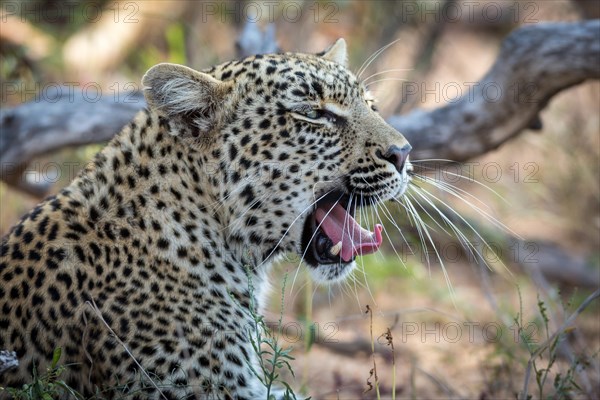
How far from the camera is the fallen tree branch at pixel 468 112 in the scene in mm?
7141

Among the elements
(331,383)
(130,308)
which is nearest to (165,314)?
(130,308)

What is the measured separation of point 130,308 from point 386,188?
5.25 ft

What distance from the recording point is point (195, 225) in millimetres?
5043

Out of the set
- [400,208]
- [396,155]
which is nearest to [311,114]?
[396,155]

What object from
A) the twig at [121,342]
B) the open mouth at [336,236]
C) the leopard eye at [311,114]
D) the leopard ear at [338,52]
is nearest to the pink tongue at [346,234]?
the open mouth at [336,236]

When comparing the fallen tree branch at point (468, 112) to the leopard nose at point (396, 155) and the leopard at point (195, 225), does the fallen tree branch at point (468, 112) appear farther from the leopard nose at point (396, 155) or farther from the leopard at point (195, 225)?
the leopard nose at point (396, 155)

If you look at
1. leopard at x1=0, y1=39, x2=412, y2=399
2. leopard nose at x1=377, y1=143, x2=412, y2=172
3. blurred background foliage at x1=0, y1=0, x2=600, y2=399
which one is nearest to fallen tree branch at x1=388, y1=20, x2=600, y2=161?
blurred background foliage at x1=0, y1=0, x2=600, y2=399

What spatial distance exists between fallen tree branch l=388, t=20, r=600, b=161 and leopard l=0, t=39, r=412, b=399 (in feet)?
7.96

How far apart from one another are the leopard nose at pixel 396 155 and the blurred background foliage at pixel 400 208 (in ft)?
5.49

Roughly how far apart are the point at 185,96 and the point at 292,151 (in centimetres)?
69

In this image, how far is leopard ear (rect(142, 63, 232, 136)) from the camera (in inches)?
193

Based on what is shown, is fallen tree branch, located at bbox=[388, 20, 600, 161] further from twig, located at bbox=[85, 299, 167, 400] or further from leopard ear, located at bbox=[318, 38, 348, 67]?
twig, located at bbox=[85, 299, 167, 400]

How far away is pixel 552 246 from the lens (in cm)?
1111

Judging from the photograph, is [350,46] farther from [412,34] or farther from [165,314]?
[165,314]
